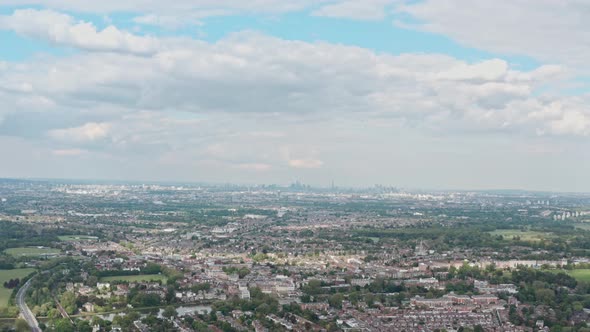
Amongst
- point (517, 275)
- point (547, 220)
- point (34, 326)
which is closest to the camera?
point (34, 326)

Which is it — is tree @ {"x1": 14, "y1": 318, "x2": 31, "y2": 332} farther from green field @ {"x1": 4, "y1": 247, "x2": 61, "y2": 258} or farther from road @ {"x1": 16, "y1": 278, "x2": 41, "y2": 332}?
green field @ {"x1": 4, "y1": 247, "x2": 61, "y2": 258}

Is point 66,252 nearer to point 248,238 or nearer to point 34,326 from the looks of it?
point 248,238

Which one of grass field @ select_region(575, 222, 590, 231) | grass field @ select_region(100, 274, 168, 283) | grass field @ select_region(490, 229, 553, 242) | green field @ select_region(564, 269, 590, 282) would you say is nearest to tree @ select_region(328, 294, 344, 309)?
grass field @ select_region(100, 274, 168, 283)

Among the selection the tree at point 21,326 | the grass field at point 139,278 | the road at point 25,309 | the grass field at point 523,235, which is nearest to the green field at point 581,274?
the grass field at point 523,235

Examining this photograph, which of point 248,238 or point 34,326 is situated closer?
point 34,326

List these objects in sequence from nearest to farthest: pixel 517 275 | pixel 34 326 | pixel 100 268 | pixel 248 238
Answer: pixel 34 326, pixel 517 275, pixel 100 268, pixel 248 238

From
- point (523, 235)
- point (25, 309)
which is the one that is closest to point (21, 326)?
point (25, 309)

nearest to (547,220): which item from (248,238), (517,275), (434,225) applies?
(434,225)
